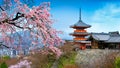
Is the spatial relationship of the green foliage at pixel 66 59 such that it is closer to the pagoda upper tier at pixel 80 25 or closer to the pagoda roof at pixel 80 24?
the pagoda upper tier at pixel 80 25

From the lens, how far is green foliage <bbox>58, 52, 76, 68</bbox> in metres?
32.8

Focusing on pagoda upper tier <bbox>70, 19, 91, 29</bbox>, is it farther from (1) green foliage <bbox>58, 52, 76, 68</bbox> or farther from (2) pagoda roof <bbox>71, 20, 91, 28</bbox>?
(1) green foliage <bbox>58, 52, 76, 68</bbox>

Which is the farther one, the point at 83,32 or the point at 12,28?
the point at 83,32

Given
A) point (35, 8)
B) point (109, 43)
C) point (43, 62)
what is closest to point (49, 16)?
point (35, 8)

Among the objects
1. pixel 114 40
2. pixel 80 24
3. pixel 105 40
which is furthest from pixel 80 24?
pixel 114 40

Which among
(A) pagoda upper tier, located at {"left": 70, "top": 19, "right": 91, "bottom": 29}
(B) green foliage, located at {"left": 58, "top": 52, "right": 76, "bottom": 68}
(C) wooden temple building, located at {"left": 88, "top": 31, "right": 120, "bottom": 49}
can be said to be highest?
(A) pagoda upper tier, located at {"left": 70, "top": 19, "right": 91, "bottom": 29}

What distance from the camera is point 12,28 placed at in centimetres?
740

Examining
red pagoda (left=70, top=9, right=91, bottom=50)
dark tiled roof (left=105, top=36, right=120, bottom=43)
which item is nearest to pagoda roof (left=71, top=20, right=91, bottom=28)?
red pagoda (left=70, top=9, right=91, bottom=50)

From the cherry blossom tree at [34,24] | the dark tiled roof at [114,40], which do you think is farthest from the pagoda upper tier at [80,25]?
the cherry blossom tree at [34,24]

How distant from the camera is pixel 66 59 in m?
34.8

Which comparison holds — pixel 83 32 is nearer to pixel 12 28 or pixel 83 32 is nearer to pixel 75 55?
pixel 75 55

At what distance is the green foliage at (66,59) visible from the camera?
108 feet

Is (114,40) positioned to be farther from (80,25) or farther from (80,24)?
(80,24)

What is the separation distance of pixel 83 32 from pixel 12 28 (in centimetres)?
3874
